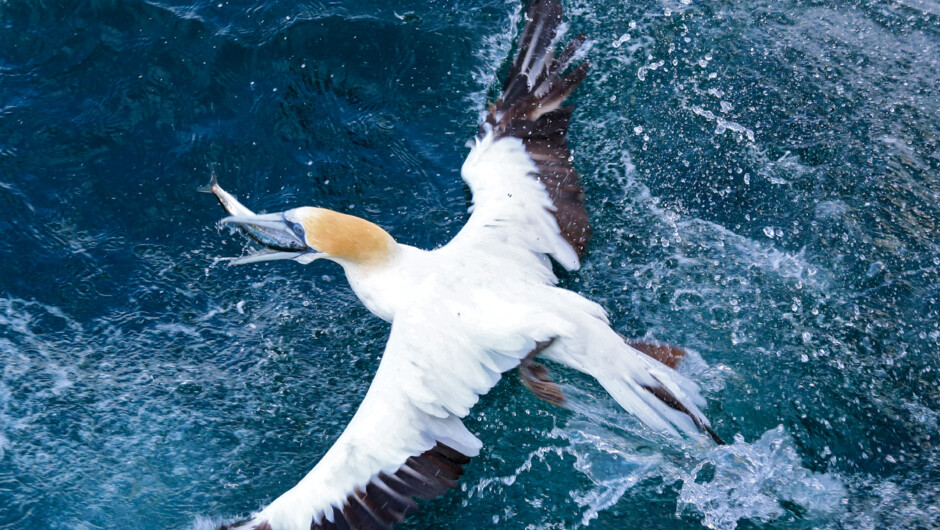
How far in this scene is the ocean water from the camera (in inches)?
173

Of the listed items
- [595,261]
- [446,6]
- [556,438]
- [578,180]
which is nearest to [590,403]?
[556,438]

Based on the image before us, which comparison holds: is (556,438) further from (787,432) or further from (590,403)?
(787,432)

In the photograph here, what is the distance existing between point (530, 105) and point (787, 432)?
92.7 inches

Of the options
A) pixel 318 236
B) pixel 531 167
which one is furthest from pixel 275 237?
pixel 531 167

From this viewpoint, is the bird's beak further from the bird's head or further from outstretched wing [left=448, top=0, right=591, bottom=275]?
outstretched wing [left=448, top=0, right=591, bottom=275]

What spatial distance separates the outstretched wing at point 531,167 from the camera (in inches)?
186

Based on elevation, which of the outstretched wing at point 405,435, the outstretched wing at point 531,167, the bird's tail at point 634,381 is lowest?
the outstretched wing at point 405,435

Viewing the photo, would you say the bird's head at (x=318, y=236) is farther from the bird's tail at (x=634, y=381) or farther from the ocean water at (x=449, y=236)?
the bird's tail at (x=634, y=381)

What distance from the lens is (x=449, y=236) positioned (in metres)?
5.36

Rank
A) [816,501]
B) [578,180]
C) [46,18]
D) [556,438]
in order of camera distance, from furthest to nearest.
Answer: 1. [46,18]
2. [578,180]
3. [556,438]
4. [816,501]

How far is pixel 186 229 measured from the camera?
5.32m

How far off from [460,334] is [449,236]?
1.36m

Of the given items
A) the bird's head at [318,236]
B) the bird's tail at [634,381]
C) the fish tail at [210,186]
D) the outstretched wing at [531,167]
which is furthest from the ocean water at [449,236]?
the bird's head at [318,236]

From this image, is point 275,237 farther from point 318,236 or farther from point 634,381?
point 634,381
